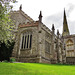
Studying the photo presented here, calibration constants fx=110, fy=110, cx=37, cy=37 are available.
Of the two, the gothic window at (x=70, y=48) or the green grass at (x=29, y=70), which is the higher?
the gothic window at (x=70, y=48)

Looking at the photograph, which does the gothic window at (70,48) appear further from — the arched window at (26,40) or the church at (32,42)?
the arched window at (26,40)

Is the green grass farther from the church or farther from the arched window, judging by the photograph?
the arched window

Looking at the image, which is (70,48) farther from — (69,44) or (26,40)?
(26,40)

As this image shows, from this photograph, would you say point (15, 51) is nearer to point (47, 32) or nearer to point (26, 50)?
point (26, 50)

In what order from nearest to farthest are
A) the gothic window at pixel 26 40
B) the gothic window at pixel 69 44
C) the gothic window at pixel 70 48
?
the gothic window at pixel 26 40
the gothic window at pixel 70 48
the gothic window at pixel 69 44

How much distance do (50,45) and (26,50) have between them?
296 inches

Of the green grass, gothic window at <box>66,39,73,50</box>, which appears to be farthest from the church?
gothic window at <box>66,39,73,50</box>

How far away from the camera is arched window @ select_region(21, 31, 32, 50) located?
21714mm

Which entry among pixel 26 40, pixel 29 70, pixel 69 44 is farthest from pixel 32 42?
pixel 69 44

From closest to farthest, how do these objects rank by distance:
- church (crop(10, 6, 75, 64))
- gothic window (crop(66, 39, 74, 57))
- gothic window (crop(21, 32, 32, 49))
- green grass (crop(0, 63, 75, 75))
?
1. green grass (crop(0, 63, 75, 75))
2. church (crop(10, 6, 75, 64))
3. gothic window (crop(21, 32, 32, 49))
4. gothic window (crop(66, 39, 74, 57))

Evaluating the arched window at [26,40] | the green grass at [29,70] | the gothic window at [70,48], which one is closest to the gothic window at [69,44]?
the gothic window at [70,48]

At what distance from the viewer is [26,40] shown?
73.2 feet

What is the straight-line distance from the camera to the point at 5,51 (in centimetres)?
1711

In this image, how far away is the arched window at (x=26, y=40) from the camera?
21.7m
